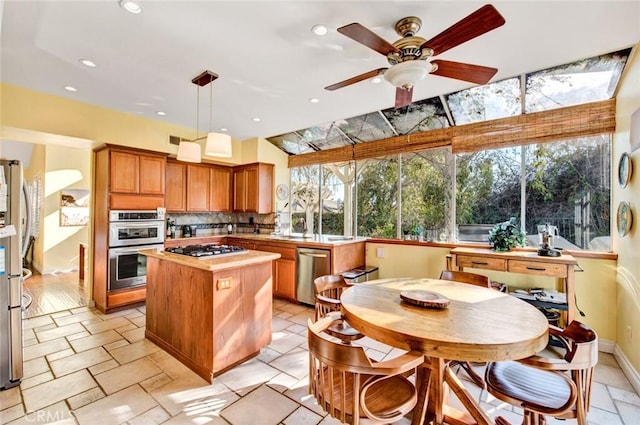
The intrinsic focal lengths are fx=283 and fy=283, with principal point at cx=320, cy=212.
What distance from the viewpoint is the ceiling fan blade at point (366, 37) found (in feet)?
5.30

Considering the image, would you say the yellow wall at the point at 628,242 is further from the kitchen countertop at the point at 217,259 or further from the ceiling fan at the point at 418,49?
the kitchen countertop at the point at 217,259

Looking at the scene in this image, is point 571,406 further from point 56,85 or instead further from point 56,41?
point 56,85

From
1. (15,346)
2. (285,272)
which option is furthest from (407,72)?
(15,346)

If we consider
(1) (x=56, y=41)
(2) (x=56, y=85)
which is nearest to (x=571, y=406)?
(1) (x=56, y=41)

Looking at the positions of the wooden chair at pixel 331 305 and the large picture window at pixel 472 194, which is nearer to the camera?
the wooden chair at pixel 331 305

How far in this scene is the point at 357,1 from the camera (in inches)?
74.1

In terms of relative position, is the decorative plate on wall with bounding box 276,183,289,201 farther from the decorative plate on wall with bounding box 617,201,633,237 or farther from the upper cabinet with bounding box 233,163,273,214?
the decorative plate on wall with bounding box 617,201,633,237

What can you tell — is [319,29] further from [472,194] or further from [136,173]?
[136,173]

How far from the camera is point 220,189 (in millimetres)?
5465

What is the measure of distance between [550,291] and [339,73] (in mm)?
3206

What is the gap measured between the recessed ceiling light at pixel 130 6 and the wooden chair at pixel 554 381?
315 cm

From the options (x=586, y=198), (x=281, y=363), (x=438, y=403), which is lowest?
(x=281, y=363)

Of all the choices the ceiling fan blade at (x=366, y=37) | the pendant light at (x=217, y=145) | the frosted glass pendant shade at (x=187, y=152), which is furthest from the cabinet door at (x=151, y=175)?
the ceiling fan blade at (x=366, y=37)

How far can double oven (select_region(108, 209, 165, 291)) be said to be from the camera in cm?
375
